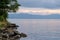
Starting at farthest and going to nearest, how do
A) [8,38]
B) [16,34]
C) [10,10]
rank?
[10,10] → [16,34] → [8,38]

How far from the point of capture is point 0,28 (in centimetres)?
5038

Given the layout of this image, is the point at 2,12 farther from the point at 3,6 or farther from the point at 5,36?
the point at 5,36

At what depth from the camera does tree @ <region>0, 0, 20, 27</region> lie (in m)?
53.2

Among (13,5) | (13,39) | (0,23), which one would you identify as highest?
(13,5)

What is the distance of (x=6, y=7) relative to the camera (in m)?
53.5

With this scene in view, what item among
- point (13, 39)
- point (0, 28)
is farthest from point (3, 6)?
point (13, 39)

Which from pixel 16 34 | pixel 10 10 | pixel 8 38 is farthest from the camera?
pixel 10 10

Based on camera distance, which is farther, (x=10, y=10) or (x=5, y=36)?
(x=10, y=10)

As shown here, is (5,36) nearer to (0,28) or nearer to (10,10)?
(0,28)

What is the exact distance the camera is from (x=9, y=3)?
54188 mm

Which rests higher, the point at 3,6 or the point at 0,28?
the point at 3,6

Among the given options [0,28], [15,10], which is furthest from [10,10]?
[0,28]

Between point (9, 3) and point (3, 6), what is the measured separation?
5.34 ft

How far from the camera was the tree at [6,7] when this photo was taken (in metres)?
53.2
